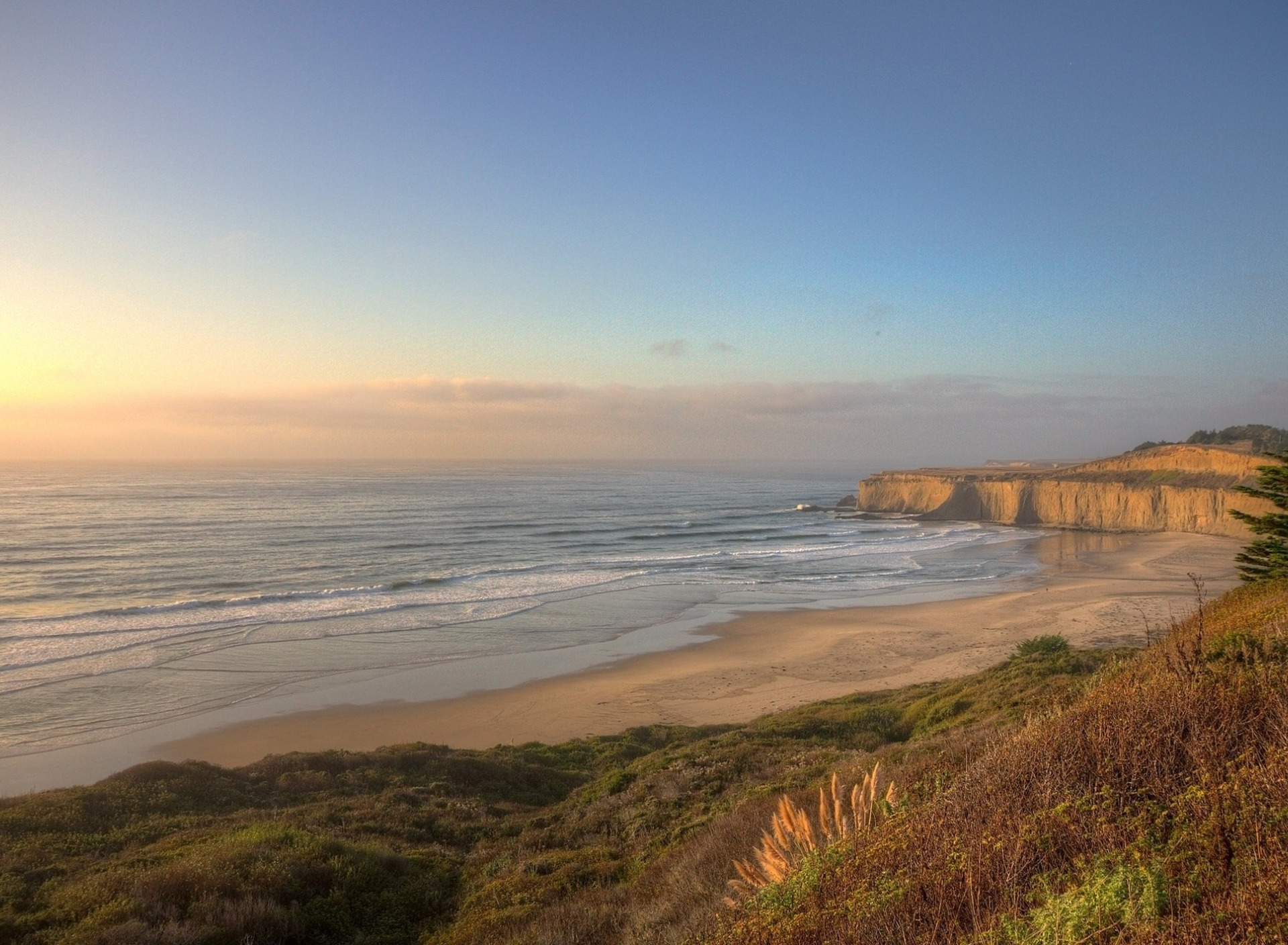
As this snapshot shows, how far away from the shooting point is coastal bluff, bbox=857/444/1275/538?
5316 cm

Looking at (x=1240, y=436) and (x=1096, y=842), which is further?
(x=1240, y=436)

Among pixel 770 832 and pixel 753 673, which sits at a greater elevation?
pixel 770 832

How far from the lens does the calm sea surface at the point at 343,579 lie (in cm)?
2275

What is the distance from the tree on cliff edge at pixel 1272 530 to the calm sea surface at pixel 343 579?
1986 cm

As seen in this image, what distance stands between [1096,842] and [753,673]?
64.3ft

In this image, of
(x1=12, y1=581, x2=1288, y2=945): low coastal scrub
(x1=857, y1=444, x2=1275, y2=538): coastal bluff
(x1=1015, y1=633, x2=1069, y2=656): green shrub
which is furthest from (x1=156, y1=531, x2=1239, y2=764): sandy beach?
(x1=857, y1=444, x2=1275, y2=538): coastal bluff

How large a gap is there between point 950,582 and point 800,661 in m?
18.2

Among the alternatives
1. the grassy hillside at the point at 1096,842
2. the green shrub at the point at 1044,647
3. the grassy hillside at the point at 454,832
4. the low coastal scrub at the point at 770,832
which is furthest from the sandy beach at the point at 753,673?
the grassy hillside at the point at 1096,842

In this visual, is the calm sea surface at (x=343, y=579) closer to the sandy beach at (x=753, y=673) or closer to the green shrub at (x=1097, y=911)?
the sandy beach at (x=753, y=673)

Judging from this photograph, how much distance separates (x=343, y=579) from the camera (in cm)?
3766

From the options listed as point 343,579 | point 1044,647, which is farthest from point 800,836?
point 343,579

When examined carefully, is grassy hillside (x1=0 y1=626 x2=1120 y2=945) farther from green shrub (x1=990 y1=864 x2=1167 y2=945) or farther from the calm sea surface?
the calm sea surface

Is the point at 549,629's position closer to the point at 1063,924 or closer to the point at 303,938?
the point at 303,938

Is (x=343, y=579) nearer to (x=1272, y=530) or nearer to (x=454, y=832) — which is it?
(x=454, y=832)
